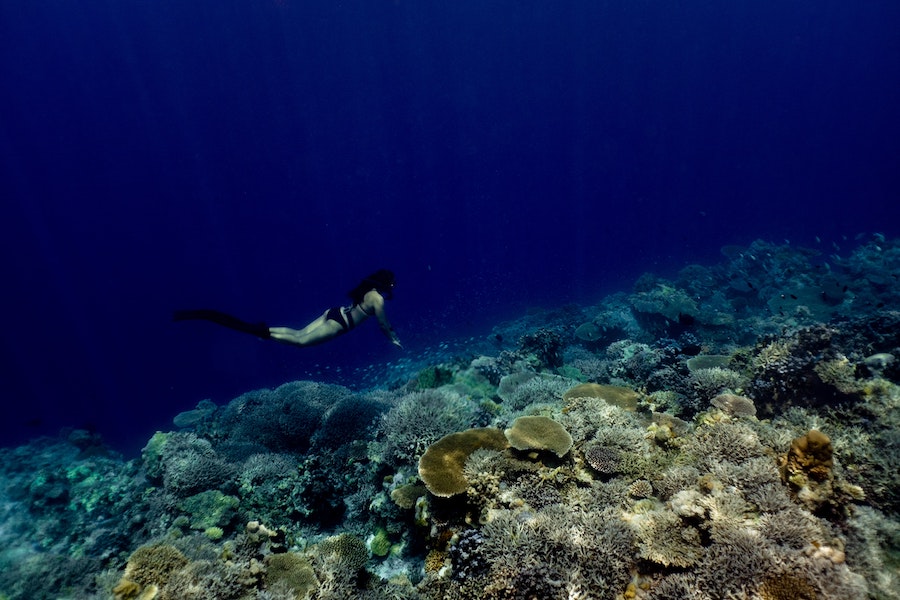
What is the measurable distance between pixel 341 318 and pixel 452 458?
5.39 meters

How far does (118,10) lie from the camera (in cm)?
5753

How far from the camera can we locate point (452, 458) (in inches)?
197

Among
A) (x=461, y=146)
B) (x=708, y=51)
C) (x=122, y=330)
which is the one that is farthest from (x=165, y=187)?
(x=708, y=51)

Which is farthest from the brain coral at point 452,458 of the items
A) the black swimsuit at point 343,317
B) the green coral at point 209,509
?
the black swimsuit at point 343,317

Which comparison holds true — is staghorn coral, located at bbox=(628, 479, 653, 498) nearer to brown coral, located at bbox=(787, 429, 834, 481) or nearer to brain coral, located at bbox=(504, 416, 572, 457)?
brain coral, located at bbox=(504, 416, 572, 457)

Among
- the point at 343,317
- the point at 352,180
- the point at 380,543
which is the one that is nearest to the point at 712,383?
the point at 380,543

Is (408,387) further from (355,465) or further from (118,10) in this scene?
(118,10)

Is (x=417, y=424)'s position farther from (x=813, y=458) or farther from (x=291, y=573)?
(x=813, y=458)

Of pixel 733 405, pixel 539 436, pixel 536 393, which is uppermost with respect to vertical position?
pixel 539 436

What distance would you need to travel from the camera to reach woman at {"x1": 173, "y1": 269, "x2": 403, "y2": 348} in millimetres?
8812

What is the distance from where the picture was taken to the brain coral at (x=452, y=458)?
4602mm

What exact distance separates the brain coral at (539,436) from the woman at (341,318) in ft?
13.9

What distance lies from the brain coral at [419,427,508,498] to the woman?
3.83m

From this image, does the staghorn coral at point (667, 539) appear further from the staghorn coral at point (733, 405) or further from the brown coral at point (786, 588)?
the staghorn coral at point (733, 405)
